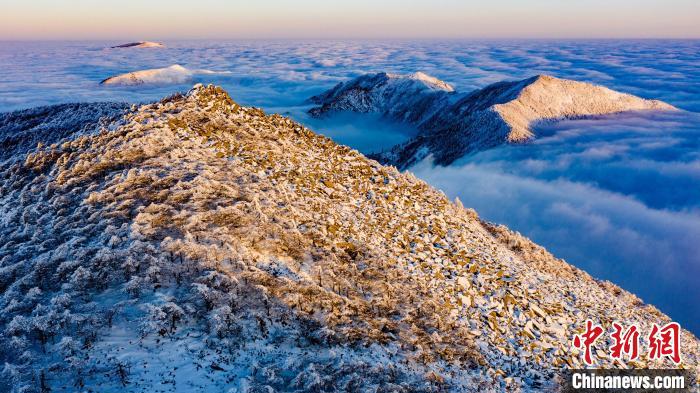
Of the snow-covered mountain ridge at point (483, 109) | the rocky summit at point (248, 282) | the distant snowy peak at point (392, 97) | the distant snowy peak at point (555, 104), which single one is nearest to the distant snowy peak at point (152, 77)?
the distant snowy peak at point (392, 97)

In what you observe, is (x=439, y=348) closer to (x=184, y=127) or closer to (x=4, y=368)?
(x=4, y=368)

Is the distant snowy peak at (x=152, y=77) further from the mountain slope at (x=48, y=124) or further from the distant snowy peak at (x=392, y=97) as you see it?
the mountain slope at (x=48, y=124)

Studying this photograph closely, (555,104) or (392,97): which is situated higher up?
(392,97)

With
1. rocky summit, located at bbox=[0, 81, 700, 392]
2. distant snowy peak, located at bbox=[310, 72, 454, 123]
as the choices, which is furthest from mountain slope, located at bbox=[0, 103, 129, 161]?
distant snowy peak, located at bbox=[310, 72, 454, 123]

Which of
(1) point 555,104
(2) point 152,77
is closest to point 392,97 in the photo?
(1) point 555,104

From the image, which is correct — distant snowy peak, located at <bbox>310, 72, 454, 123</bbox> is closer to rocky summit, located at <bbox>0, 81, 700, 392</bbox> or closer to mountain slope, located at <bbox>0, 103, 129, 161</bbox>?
mountain slope, located at <bbox>0, 103, 129, 161</bbox>

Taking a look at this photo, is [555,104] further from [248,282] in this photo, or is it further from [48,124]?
[248,282]
